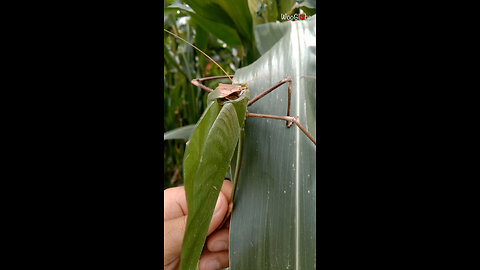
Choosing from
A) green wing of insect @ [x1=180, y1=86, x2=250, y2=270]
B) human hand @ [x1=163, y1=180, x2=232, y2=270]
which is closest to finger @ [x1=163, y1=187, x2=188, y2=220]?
human hand @ [x1=163, y1=180, x2=232, y2=270]

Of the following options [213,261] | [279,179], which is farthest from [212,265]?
[279,179]

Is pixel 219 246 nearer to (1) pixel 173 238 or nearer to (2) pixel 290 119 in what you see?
(1) pixel 173 238

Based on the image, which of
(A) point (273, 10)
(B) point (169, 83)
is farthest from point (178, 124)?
(A) point (273, 10)

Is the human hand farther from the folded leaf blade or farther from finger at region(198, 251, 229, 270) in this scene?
the folded leaf blade

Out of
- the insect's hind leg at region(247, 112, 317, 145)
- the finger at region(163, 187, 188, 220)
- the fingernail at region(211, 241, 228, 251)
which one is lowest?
the fingernail at region(211, 241, 228, 251)

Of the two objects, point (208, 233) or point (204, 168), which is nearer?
point (204, 168)

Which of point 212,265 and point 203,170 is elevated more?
point 203,170

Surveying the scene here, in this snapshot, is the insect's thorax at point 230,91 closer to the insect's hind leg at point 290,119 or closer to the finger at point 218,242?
the insect's hind leg at point 290,119

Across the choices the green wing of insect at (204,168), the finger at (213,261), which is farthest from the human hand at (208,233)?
the green wing of insect at (204,168)
